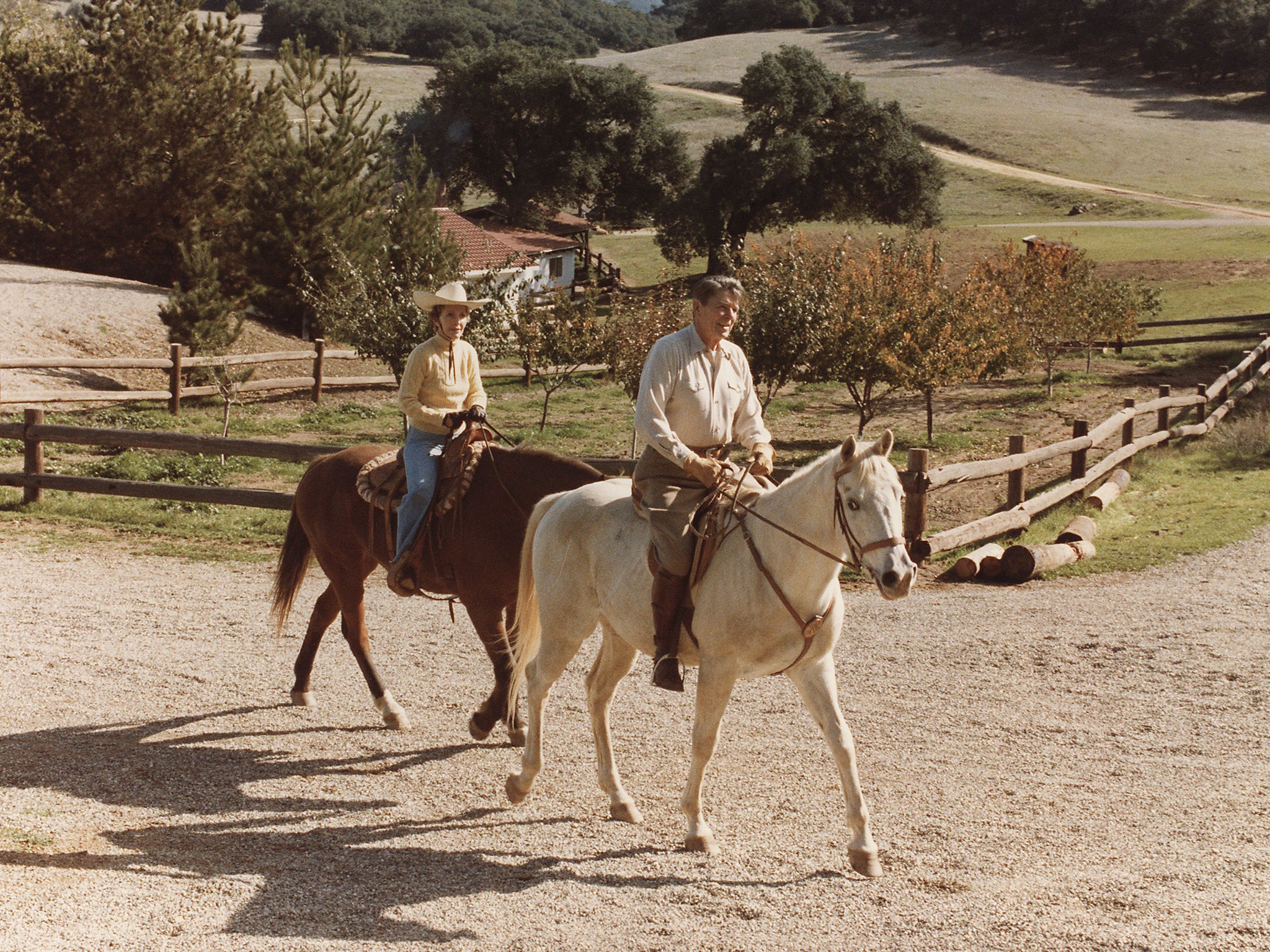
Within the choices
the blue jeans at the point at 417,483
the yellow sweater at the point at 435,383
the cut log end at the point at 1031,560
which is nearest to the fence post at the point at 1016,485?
the cut log end at the point at 1031,560

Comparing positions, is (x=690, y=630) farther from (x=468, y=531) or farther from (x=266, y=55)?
(x=266, y=55)

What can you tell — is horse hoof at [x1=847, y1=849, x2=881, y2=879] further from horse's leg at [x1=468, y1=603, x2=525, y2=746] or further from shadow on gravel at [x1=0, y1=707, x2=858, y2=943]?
horse's leg at [x1=468, y1=603, x2=525, y2=746]

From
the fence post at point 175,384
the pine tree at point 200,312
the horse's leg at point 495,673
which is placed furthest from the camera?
the pine tree at point 200,312

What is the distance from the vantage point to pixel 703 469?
5254 millimetres

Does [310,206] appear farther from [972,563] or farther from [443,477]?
[443,477]

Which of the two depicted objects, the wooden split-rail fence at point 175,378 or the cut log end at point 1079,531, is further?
the wooden split-rail fence at point 175,378

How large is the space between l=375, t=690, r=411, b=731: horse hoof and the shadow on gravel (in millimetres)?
394

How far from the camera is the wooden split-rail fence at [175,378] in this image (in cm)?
2056

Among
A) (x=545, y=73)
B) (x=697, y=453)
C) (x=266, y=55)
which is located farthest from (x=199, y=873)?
(x=266, y=55)

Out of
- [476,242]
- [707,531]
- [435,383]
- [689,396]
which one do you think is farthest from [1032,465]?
[476,242]

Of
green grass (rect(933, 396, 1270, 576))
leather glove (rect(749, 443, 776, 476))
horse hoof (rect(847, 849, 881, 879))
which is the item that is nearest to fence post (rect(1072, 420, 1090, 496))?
green grass (rect(933, 396, 1270, 576))

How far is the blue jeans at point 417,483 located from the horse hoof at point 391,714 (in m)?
0.98

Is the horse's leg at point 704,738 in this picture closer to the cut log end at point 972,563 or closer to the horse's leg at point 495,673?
the horse's leg at point 495,673

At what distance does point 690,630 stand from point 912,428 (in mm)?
18055
